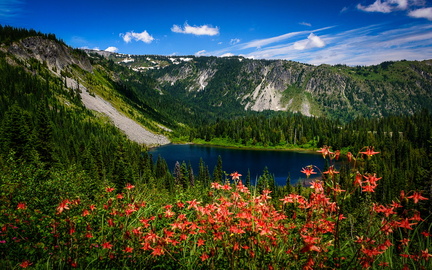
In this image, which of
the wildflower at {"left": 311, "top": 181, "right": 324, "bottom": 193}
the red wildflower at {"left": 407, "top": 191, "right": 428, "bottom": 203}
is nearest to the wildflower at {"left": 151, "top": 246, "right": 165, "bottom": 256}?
the wildflower at {"left": 311, "top": 181, "right": 324, "bottom": 193}

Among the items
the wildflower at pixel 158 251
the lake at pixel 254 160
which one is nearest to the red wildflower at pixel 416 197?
the wildflower at pixel 158 251

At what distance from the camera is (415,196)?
345 centimetres

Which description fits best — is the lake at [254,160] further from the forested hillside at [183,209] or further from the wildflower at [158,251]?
the wildflower at [158,251]

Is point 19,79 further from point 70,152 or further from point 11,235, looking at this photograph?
point 11,235

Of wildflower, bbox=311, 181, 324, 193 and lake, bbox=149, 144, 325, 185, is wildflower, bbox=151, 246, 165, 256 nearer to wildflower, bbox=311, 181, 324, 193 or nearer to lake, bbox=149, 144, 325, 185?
wildflower, bbox=311, 181, 324, 193

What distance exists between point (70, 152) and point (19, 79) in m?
99.9

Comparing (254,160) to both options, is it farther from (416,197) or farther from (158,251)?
(416,197)

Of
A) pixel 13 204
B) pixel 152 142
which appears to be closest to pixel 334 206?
pixel 13 204

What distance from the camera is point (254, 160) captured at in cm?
13112

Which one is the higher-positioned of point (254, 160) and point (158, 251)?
point (158, 251)

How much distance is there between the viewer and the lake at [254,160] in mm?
107062

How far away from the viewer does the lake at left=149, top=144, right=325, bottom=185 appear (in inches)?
4215

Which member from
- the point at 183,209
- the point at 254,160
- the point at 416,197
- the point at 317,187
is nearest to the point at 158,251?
the point at 183,209

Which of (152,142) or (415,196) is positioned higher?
(415,196)
